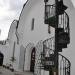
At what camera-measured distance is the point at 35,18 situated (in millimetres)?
13312

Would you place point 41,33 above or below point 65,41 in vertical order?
above

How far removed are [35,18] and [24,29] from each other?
1.82 meters

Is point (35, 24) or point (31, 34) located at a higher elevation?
point (35, 24)

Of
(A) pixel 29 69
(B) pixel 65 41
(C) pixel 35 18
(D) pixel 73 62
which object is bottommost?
(A) pixel 29 69

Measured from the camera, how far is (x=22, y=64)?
13859 millimetres

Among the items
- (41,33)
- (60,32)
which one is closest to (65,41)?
(60,32)

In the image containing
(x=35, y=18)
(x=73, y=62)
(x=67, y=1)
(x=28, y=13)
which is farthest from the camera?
(x=28, y=13)

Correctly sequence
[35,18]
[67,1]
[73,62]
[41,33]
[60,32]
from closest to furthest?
[60,32], [73,62], [67,1], [41,33], [35,18]

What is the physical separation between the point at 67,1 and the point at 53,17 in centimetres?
248

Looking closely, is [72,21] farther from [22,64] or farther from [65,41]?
[22,64]

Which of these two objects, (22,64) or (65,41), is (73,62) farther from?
(22,64)

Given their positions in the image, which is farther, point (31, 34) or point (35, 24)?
point (31, 34)

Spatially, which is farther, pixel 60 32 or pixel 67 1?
pixel 67 1

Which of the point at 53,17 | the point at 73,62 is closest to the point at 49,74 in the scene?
the point at 73,62
